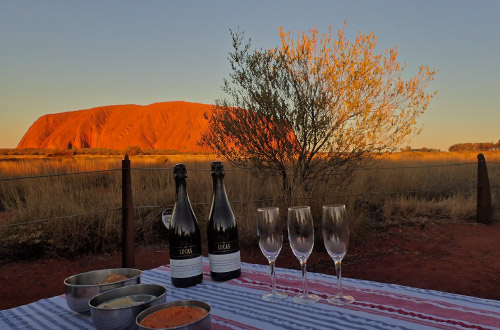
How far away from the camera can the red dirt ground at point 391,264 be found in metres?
4.22

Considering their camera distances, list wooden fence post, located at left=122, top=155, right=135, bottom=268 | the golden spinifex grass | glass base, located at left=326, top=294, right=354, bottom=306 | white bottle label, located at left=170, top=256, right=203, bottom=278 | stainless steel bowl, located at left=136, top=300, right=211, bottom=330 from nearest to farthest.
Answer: stainless steel bowl, located at left=136, top=300, right=211, bottom=330 → glass base, located at left=326, top=294, right=354, bottom=306 → white bottle label, located at left=170, top=256, right=203, bottom=278 → wooden fence post, located at left=122, top=155, right=135, bottom=268 → the golden spinifex grass

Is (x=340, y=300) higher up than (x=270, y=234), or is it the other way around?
(x=270, y=234)

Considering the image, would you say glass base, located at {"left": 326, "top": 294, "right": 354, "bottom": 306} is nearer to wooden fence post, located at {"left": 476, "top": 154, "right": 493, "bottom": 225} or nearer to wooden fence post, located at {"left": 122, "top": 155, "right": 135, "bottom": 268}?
wooden fence post, located at {"left": 122, "top": 155, "right": 135, "bottom": 268}

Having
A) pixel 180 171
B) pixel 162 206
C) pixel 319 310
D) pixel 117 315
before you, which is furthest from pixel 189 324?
pixel 162 206

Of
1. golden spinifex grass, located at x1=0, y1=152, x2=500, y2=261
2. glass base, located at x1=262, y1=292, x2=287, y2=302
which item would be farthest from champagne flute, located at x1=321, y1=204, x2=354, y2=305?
golden spinifex grass, located at x1=0, y1=152, x2=500, y2=261

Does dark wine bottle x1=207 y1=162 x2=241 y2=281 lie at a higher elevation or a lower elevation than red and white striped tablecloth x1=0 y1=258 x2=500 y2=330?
higher

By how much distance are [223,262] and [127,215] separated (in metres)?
2.77

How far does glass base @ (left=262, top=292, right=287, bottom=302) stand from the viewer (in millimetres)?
1075

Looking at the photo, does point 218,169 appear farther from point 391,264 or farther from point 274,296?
point 391,264

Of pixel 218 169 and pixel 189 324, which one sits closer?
pixel 189 324

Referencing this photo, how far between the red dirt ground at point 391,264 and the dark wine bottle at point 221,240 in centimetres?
335

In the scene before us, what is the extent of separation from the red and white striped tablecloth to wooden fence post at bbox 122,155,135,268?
2586 mm

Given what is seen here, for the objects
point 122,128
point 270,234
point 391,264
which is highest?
point 122,128

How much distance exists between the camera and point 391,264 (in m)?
4.78
